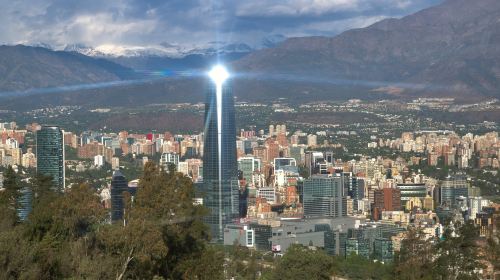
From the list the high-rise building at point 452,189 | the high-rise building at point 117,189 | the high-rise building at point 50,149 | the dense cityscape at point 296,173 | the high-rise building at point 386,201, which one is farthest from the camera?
the high-rise building at point 386,201

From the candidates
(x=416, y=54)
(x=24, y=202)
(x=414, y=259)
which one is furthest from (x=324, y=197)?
(x=414, y=259)

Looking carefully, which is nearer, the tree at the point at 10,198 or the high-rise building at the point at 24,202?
the tree at the point at 10,198

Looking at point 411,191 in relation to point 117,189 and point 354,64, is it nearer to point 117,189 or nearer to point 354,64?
point 354,64

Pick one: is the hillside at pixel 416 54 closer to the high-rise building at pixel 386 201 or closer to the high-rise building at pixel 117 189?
the high-rise building at pixel 386 201

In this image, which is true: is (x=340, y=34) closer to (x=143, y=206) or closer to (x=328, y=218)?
(x=328, y=218)

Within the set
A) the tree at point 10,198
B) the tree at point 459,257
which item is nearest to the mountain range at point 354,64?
the tree at point 10,198

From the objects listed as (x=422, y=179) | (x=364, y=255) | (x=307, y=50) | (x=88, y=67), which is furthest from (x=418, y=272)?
(x=307, y=50)

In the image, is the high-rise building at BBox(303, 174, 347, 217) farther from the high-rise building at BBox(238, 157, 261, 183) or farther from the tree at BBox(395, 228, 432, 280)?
the tree at BBox(395, 228, 432, 280)
